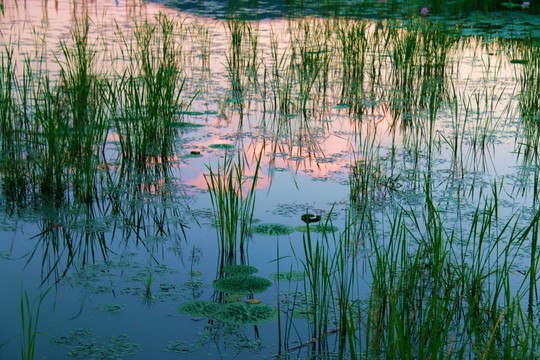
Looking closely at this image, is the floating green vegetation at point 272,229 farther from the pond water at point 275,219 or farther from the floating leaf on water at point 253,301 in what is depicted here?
the floating leaf on water at point 253,301

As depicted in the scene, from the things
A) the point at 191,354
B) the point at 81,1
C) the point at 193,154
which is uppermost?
the point at 81,1

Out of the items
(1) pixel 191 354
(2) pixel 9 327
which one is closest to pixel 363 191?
(1) pixel 191 354

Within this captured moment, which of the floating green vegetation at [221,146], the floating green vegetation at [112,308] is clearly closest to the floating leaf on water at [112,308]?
the floating green vegetation at [112,308]

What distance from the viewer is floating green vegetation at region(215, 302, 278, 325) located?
2.14m

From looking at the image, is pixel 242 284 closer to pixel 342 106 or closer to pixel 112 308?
pixel 112 308

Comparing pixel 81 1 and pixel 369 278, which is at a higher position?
pixel 81 1

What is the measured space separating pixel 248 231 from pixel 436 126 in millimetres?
2085

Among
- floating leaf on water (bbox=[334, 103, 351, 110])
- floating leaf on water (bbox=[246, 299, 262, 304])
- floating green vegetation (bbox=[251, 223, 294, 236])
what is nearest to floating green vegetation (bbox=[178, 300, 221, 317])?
floating leaf on water (bbox=[246, 299, 262, 304])

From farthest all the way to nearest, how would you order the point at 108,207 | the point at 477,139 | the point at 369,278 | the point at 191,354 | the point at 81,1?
the point at 81,1, the point at 477,139, the point at 108,207, the point at 369,278, the point at 191,354

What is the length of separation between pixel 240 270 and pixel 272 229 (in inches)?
15.7

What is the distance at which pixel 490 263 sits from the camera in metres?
2.58

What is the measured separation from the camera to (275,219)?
3.01 m

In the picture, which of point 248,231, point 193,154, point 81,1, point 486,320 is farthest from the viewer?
point 81,1

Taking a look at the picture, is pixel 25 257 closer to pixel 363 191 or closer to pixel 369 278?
pixel 369 278
